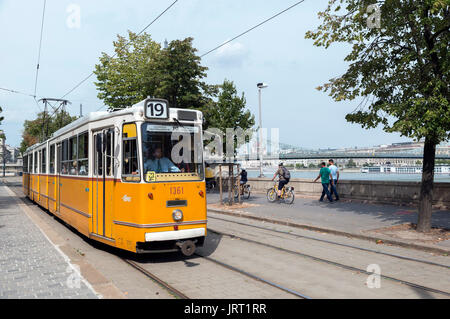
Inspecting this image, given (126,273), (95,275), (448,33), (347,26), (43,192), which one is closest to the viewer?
(95,275)

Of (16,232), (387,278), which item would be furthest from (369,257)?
(16,232)

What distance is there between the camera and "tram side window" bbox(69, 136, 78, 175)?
32.5ft

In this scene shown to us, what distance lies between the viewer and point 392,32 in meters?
9.95

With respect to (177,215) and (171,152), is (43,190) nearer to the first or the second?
(171,152)

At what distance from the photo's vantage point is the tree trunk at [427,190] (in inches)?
386

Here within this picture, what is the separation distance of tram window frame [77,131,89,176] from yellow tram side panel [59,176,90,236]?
209 mm

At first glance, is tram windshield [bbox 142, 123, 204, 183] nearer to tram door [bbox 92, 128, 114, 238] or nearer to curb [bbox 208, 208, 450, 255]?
tram door [bbox 92, 128, 114, 238]

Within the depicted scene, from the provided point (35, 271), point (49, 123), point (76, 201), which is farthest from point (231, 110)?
point (49, 123)

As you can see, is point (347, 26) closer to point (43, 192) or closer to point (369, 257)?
point (369, 257)

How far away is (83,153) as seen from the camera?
918cm

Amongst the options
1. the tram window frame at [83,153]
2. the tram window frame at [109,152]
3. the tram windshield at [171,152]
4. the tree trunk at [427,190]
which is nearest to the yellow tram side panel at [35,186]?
the tram window frame at [83,153]

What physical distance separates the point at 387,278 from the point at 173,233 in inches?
140

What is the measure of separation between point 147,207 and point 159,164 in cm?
79

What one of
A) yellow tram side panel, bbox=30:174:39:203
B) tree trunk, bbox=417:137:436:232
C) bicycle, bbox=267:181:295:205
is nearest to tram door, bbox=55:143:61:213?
yellow tram side panel, bbox=30:174:39:203
